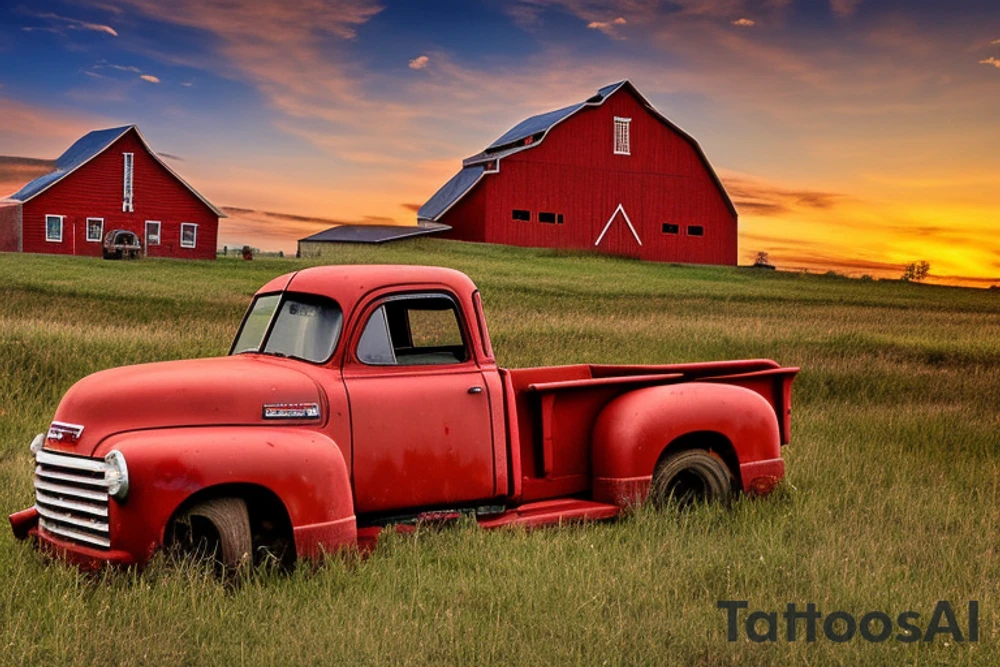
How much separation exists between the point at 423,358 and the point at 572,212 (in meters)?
50.9

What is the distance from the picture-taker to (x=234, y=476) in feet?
19.5

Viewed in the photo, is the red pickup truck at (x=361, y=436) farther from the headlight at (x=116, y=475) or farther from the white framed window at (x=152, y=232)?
the white framed window at (x=152, y=232)

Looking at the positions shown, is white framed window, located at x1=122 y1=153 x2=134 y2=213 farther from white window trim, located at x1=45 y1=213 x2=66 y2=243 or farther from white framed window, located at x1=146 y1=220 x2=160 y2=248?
white window trim, located at x1=45 y1=213 x2=66 y2=243

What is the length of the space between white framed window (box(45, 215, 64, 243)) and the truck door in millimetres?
47694

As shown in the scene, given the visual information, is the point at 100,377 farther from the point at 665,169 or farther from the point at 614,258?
the point at 665,169

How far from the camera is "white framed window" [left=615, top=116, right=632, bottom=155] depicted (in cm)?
5825

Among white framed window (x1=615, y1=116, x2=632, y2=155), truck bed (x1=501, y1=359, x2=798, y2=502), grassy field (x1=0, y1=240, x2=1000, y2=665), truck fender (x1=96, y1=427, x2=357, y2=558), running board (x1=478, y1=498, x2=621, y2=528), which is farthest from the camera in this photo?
white framed window (x1=615, y1=116, x2=632, y2=155)

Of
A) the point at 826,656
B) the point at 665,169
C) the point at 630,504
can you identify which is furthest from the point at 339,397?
the point at 665,169

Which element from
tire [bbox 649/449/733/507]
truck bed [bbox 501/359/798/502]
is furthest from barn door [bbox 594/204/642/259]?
truck bed [bbox 501/359/798/502]

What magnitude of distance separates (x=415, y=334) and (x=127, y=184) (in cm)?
4760

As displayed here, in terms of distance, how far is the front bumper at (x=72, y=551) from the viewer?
592 cm

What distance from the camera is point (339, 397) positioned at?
6.60m

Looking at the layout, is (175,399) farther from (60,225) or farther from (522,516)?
(60,225)

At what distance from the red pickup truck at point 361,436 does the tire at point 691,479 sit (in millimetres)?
15
